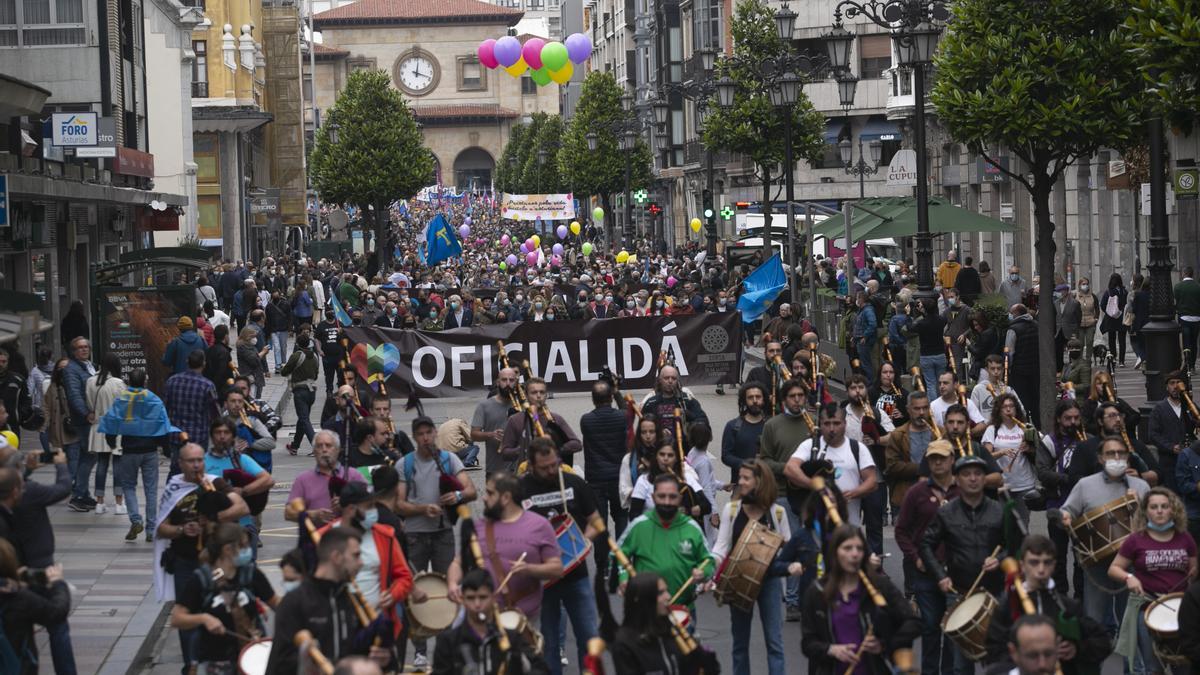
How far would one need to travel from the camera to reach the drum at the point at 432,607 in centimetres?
977

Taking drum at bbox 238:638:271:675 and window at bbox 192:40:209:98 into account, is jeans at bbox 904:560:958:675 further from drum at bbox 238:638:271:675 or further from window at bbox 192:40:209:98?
window at bbox 192:40:209:98

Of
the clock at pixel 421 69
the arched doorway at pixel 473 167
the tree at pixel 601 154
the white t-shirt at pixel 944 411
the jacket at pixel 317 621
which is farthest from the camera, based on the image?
the arched doorway at pixel 473 167

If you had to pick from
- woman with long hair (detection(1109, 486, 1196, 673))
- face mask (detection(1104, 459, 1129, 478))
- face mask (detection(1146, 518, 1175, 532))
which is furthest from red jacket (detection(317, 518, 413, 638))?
face mask (detection(1104, 459, 1129, 478))

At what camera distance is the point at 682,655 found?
837 cm

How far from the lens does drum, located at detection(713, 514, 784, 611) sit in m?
10.3

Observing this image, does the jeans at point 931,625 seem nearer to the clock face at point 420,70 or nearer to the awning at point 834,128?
the awning at point 834,128

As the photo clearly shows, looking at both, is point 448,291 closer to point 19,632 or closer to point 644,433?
point 644,433

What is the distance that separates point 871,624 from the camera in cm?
861

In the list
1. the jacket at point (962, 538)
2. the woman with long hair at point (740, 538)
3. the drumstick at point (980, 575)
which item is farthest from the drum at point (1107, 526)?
the woman with long hair at point (740, 538)

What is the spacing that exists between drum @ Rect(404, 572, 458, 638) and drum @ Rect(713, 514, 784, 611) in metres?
1.52

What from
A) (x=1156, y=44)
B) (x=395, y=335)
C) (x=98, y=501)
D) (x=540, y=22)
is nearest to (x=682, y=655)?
(x=1156, y=44)

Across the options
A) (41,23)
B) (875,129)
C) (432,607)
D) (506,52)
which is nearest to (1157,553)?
(432,607)

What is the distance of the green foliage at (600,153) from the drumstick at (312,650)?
7170cm

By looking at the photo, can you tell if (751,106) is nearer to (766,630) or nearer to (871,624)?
(766,630)
